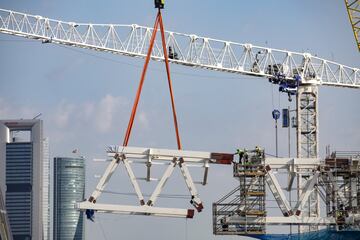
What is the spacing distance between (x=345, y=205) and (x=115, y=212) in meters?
31.6

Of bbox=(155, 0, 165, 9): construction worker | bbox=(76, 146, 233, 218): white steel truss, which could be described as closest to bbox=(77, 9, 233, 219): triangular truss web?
bbox=(76, 146, 233, 218): white steel truss

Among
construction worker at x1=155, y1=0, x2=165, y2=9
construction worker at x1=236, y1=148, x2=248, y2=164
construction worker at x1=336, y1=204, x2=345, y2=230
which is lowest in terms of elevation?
construction worker at x1=336, y1=204, x2=345, y2=230

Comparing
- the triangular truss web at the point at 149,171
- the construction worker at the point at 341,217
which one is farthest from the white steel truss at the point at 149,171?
the construction worker at the point at 341,217

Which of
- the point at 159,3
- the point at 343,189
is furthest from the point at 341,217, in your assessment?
the point at 159,3

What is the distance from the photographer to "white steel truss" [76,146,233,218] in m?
150

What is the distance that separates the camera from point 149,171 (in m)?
152

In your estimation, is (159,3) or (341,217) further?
(159,3)

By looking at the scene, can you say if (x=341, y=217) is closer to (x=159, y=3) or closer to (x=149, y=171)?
(x=149, y=171)

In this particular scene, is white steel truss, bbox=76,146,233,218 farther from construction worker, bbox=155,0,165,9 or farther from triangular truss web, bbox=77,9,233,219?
construction worker, bbox=155,0,165,9

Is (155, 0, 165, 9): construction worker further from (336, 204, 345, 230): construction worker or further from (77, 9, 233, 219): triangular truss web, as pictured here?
(336, 204, 345, 230): construction worker

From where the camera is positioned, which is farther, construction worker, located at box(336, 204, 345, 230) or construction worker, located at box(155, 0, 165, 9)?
construction worker, located at box(155, 0, 165, 9)

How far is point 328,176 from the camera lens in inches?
6073

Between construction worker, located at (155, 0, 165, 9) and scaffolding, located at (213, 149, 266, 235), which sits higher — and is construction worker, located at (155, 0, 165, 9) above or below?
above

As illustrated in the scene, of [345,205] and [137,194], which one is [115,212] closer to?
[137,194]
